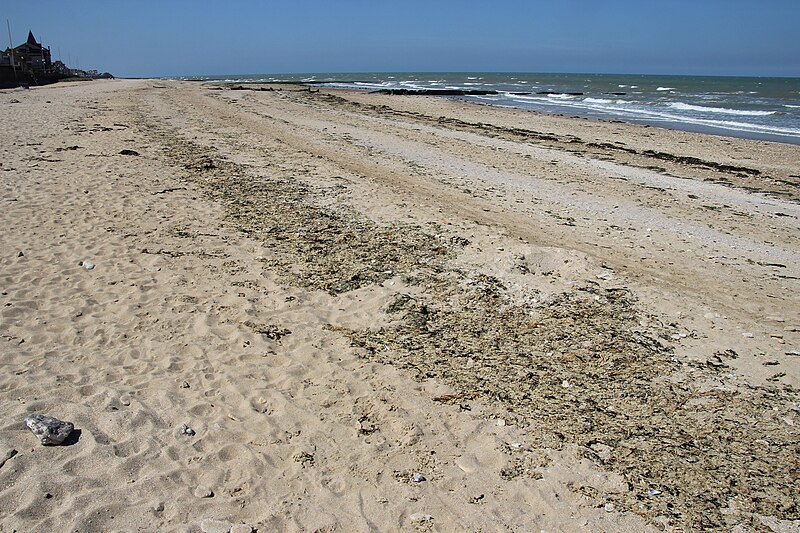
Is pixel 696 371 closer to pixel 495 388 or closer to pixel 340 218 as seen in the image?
pixel 495 388

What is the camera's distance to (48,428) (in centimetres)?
297

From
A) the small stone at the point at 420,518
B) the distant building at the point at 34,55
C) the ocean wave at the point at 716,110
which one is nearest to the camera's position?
the small stone at the point at 420,518

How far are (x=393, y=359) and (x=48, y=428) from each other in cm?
217

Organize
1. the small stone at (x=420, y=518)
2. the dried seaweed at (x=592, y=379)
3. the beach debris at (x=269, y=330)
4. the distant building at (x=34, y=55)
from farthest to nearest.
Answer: the distant building at (x=34, y=55), the beach debris at (x=269, y=330), the dried seaweed at (x=592, y=379), the small stone at (x=420, y=518)

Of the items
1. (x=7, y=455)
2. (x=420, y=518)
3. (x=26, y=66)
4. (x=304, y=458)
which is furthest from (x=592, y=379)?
(x=26, y=66)

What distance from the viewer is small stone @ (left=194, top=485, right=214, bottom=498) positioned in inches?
108

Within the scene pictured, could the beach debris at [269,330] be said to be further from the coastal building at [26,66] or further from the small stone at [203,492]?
the coastal building at [26,66]

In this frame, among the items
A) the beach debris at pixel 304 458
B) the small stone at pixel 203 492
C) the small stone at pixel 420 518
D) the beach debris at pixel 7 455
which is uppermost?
the beach debris at pixel 7 455

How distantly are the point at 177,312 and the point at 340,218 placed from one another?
10.6ft

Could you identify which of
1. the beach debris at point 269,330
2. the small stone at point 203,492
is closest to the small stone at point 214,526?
the small stone at point 203,492

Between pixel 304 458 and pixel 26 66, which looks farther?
pixel 26 66

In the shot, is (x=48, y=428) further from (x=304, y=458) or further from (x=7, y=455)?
(x=304, y=458)

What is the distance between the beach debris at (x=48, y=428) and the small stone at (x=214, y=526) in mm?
995

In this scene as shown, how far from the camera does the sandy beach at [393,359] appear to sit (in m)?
2.79
